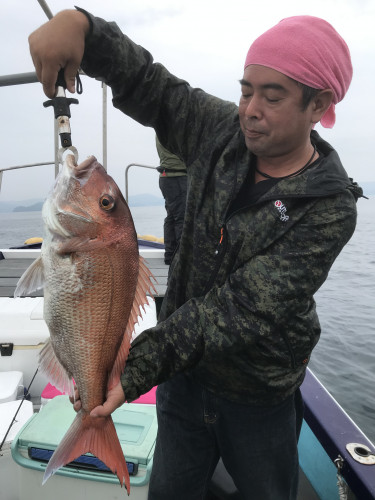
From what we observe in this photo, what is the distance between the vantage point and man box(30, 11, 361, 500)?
1.69 m

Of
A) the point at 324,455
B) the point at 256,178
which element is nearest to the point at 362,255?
the point at 324,455

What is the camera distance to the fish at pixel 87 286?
5.26 feet

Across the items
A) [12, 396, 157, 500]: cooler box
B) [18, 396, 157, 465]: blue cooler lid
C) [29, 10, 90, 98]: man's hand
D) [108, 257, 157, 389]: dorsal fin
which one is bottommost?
[12, 396, 157, 500]: cooler box

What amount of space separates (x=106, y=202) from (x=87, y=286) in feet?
1.10

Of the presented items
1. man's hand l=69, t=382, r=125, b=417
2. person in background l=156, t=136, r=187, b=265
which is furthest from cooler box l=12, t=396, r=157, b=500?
person in background l=156, t=136, r=187, b=265

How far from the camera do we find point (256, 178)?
1982 millimetres

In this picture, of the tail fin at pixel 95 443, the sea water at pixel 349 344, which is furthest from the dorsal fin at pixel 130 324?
the sea water at pixel 349 344

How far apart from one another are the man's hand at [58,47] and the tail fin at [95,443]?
1286mm

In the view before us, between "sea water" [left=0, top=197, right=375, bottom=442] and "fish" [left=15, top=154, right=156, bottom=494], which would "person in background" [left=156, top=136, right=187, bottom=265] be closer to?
"sea water" [left=0, top=197, right=375, bottom=442]

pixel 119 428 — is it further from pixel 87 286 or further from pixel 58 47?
pixel 58 47

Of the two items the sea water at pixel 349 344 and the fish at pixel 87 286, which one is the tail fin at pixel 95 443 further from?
the sea water at pixel 349 344

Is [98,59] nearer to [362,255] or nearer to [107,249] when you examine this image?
[107,249]

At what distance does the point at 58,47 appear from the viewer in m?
1.55

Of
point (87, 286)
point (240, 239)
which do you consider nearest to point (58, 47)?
point (87, 286)
